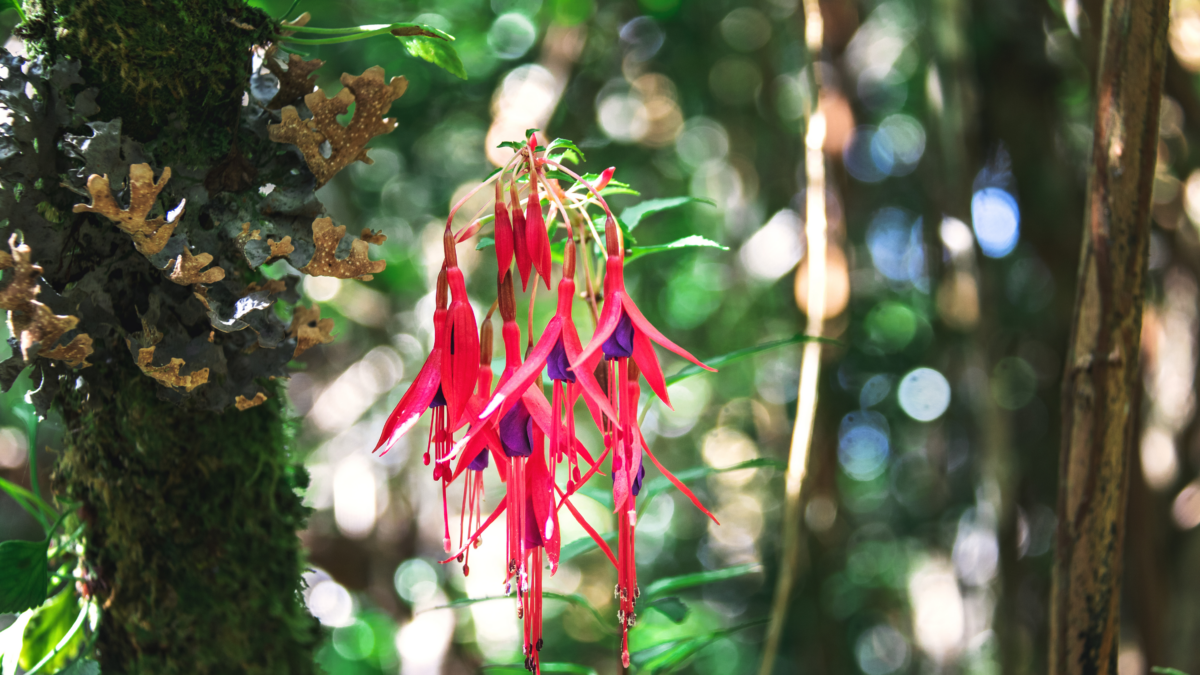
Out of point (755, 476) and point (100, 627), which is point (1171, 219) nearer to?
point (755, 476)

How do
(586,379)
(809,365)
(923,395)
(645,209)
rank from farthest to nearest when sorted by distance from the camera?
(923,395) → (809,365) → (645,209) → (586,379)

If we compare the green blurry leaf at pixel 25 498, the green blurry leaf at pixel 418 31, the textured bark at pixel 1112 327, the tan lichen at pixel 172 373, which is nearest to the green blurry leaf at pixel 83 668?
the green blurry leaf at pixel 25 498

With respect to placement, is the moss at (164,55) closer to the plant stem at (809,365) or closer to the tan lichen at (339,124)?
the tan lichen at (339,124)

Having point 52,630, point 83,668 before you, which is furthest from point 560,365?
point 52,630

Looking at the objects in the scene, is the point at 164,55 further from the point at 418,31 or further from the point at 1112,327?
the point at 1112,327

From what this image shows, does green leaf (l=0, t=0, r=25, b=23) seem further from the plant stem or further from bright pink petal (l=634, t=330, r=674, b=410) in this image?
the plant stem

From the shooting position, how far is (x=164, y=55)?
23.4 inches

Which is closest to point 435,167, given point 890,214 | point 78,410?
point 890,214

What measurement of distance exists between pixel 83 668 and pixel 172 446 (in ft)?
0.65

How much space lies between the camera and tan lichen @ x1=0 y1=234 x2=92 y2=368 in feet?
1.66

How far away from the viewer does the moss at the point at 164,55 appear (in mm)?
576

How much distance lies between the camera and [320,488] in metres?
3.45

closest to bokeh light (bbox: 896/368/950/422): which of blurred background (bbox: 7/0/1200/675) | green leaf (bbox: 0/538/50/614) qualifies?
blurred background (bbox: 7/0/1200/675)

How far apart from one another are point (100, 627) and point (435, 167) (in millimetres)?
2347
